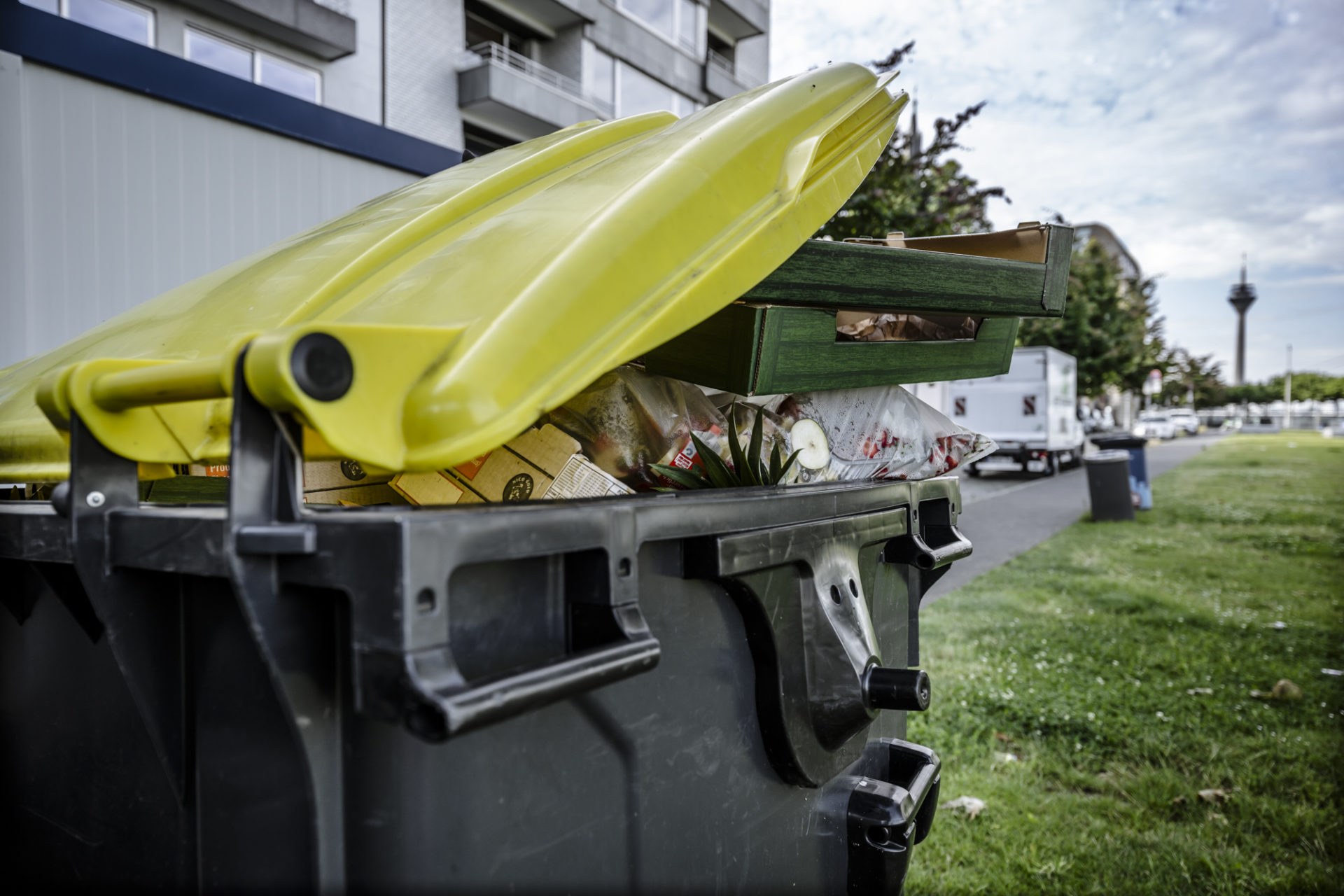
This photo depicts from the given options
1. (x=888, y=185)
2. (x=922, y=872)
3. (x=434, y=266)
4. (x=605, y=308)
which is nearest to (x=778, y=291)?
(x=605, y=308)

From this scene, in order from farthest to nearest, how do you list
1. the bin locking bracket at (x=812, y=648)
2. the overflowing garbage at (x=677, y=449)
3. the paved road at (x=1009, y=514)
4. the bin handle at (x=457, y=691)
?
the paved road at (x=1009, y=514) → the overflowing garbage at (x=677, y=449) → the bin locking bracket at (x=812, y=648) → the bin handle at (x=457, y=691)

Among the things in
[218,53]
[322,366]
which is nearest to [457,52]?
[218,53]

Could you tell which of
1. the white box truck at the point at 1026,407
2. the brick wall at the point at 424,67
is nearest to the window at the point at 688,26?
the brick wall at the point at 424,67

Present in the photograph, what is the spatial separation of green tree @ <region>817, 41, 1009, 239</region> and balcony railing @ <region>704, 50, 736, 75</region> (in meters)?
14.3

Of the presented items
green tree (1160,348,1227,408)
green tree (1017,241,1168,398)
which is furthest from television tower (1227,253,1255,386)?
green tree (1017,241,1168,398)

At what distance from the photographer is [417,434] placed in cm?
93

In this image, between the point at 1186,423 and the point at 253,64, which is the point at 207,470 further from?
the point at 1186,423

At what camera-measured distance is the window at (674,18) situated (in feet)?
57.2

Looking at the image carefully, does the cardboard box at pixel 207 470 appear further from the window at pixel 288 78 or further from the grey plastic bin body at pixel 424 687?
the window at pixel 288 78

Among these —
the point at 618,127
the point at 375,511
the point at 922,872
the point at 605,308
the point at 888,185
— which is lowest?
the point at 922,872

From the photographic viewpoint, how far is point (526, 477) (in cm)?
139

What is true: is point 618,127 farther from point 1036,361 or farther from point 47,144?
point 1036,361

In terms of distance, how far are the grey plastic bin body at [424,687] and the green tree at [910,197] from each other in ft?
15.3

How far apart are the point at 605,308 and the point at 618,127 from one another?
103 cm
